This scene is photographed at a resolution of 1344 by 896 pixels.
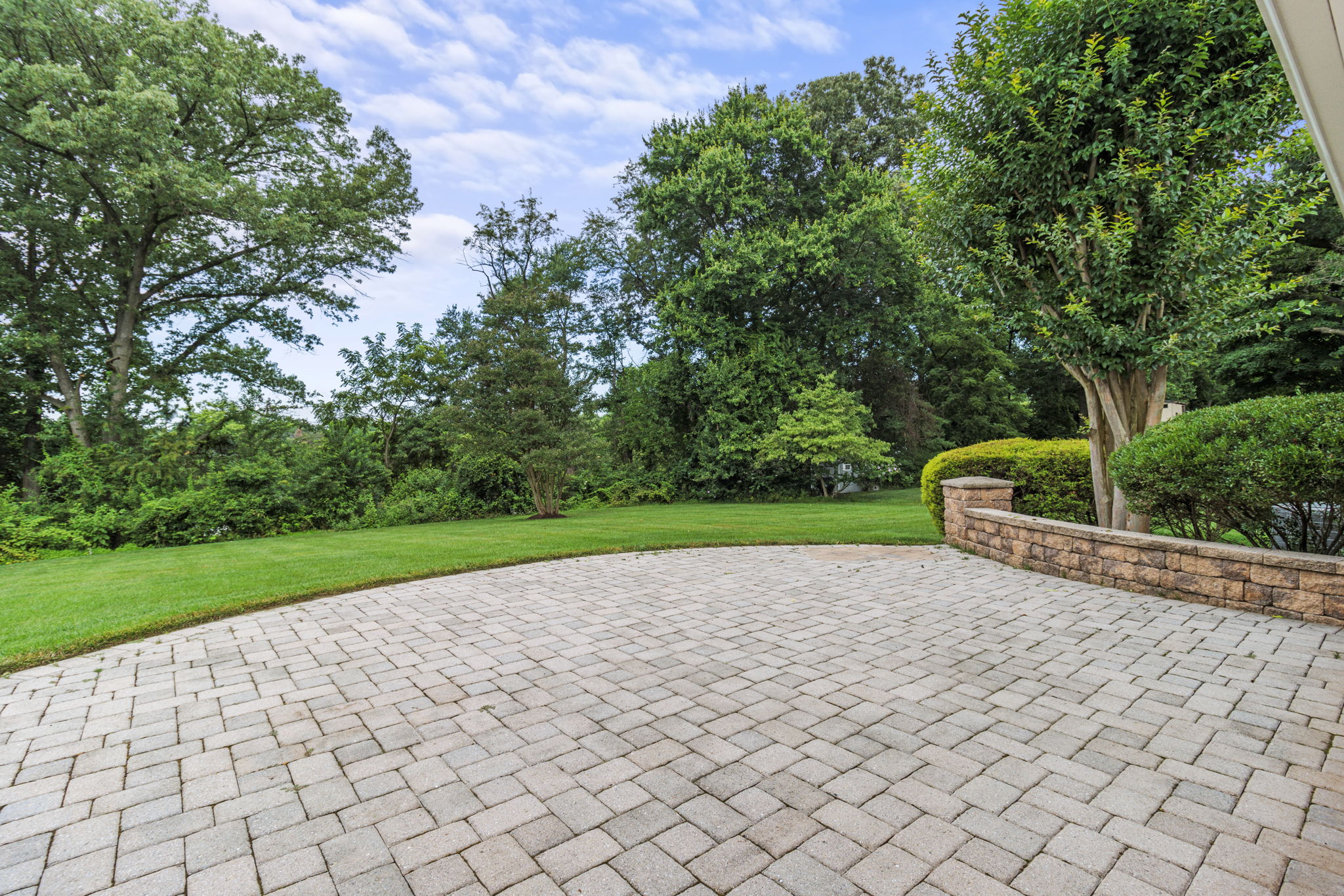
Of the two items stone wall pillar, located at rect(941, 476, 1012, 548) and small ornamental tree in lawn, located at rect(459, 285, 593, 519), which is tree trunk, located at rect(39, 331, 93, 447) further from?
stone wall pillar, located at rect(941, 476, 1012, 548)

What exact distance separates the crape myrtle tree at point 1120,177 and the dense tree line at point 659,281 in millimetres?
35

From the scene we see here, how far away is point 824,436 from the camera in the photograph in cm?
1574

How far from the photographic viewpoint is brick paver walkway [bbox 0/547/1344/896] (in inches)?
67.7

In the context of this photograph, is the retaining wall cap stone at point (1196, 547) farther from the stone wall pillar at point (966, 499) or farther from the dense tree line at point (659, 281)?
the dense tree line at point (659, 281)

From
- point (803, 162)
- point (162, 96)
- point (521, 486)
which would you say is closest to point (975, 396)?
point (803, 162)

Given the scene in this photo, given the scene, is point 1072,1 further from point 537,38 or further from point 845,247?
point 845,247

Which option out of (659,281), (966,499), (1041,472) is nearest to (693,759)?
(966,499)

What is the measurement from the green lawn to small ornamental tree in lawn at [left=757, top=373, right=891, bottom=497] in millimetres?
2586

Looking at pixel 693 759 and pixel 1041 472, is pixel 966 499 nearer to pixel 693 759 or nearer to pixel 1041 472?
pixel 1041 472

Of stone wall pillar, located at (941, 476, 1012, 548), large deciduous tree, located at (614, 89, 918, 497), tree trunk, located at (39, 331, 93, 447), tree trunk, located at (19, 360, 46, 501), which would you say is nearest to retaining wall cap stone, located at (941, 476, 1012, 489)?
stone wall pillar, located at (941, 476, 1012, 548)

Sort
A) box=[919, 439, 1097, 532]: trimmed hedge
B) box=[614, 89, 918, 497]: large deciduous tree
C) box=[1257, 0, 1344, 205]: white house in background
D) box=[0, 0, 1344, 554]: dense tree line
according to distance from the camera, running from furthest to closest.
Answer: box=[614, 89, 918, 497]: large deciduous tree < box=[919, 439, 1097, 532]: trimmed hedge < box=[0, 0, 1344, 554]: dense tree line < box=[1257, 0, 1344, 205]: white house in background

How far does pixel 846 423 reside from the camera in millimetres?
16078

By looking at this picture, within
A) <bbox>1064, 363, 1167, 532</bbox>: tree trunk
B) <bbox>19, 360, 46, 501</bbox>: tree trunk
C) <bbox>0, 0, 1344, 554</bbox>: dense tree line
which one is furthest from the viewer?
<bbox>19, 360, 46, 501</bbox>: tree trunk

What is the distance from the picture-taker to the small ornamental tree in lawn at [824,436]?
50.4ft
